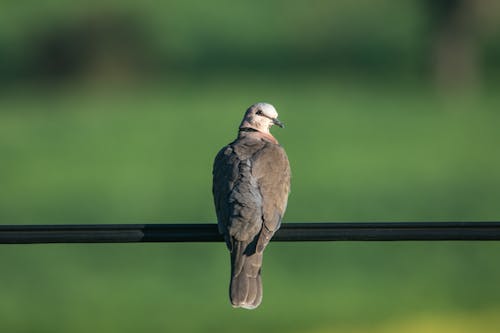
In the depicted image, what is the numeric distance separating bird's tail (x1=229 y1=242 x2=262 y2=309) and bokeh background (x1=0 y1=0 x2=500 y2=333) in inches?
470

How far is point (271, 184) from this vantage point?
6.55 meters

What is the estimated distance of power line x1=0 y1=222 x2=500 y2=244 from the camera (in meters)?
5.16

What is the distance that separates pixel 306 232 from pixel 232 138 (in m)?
27.8

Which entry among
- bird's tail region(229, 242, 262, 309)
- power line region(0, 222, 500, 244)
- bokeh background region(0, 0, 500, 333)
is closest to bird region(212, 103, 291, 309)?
bird's tail region(229, 242, 262, 309)

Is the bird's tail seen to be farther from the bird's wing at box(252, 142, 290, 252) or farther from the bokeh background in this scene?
the bokeh background

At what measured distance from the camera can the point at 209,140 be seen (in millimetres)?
34188

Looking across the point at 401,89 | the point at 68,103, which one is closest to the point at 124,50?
the point at 68,103

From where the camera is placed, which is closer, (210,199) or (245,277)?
(245,277)

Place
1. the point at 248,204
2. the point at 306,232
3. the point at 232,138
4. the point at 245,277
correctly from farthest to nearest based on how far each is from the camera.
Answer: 1. the point at 232,138
2. the point at 248,204
3. the point at 245,277
4. the point at 306,232

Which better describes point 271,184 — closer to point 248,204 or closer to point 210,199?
point 248,204

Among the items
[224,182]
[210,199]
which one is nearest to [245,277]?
[224,182]

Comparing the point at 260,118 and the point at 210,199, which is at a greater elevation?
the point at 210,199

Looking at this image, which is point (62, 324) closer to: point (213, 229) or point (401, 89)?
point (213, 229)

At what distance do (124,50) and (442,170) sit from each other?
20085 mm
